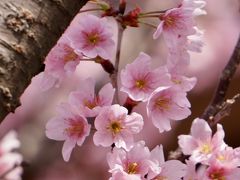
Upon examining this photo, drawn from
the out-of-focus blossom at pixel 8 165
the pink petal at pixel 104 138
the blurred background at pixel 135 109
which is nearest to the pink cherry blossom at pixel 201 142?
the pink petal at pixel 104 138

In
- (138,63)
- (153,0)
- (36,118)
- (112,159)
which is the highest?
(138,63)

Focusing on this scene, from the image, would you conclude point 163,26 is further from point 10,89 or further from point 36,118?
point 36,118

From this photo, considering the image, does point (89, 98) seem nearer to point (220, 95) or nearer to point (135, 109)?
point (220, 95)

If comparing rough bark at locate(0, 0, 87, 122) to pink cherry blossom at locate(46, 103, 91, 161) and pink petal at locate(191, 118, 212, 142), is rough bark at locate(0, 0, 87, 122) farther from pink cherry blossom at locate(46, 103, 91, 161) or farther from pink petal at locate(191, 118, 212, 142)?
pink petal at locate(191, 118, 212, 142)

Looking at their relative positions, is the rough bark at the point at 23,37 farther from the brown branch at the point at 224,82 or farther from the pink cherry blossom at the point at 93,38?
the brown branch at the point at 224,82

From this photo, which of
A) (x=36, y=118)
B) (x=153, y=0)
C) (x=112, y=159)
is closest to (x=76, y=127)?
(x=112, y=159)

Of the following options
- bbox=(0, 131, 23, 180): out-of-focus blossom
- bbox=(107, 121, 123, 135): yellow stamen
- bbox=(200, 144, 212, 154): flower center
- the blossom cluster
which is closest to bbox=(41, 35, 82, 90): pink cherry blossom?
the blossom cluster

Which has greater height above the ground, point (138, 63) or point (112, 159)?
point (138, 63)
